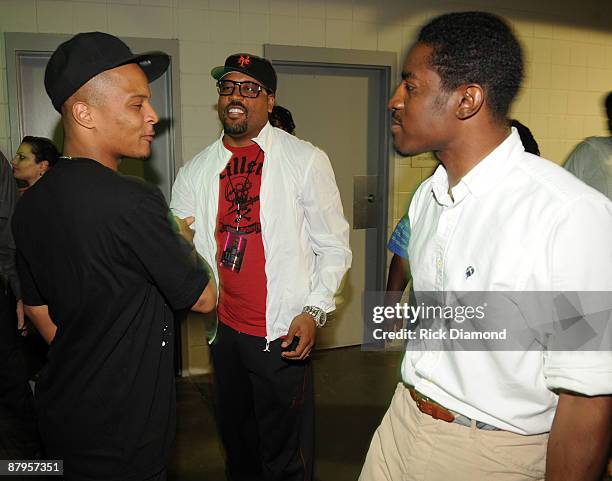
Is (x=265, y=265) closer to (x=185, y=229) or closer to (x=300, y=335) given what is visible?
(x=300, y=335)

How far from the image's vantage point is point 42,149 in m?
3.73

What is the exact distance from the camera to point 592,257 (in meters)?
1.14

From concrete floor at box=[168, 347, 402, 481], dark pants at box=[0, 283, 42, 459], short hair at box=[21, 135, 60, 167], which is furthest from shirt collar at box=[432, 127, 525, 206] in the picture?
short hair at box=[21, 135, 60, 167]

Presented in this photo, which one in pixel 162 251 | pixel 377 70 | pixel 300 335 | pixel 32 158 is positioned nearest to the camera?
pixel 162 251

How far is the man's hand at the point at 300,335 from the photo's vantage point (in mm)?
2387

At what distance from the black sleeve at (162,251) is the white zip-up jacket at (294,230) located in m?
0.86

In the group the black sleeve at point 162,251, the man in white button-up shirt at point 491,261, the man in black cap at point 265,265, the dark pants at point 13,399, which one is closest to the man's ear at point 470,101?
the man in white button-up shirt at point 491,261

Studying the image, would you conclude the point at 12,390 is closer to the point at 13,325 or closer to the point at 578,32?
the point at 13,325

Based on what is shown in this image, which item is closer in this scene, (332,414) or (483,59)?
(483,59)

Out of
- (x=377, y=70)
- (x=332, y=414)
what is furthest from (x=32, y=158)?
(x=377, y=70)

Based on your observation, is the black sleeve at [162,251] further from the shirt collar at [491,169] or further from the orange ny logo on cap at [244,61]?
the orange ny logo on cap at [244,61]

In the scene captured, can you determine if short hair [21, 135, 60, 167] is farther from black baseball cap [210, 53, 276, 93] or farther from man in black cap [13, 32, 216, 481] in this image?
man in black cap [13, 32, 216, 481]

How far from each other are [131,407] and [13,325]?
191 cm

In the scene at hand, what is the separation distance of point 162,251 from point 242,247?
1.02 metres
